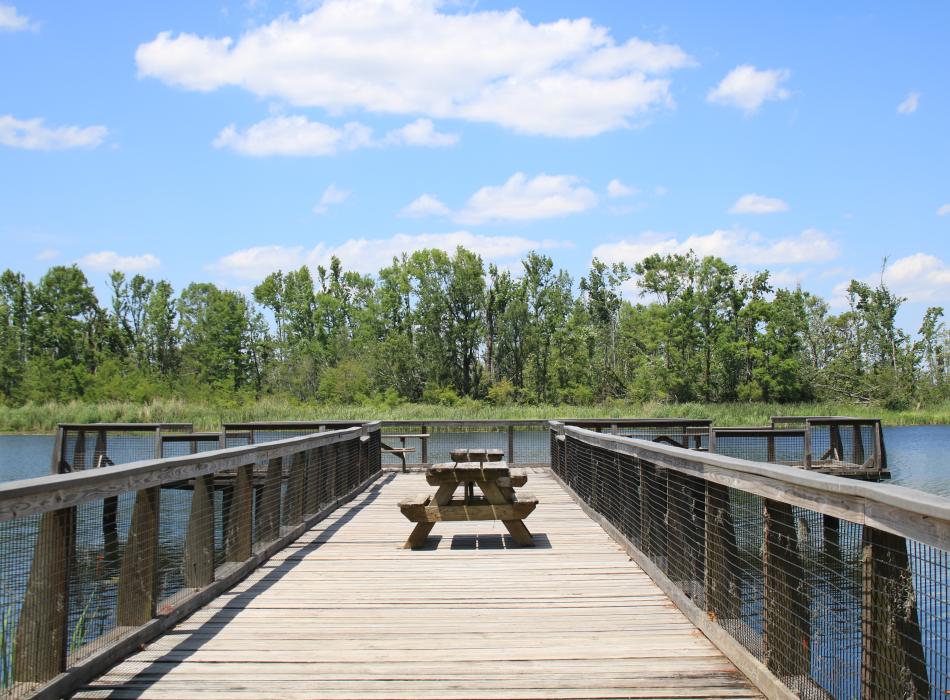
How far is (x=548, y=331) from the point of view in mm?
62438

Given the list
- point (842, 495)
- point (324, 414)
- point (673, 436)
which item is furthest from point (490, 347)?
point (842, 495)

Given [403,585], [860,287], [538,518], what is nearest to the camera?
[403,585]

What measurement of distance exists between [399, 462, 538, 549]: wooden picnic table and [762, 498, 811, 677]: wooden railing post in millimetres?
3295

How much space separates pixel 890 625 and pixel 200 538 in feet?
12.3

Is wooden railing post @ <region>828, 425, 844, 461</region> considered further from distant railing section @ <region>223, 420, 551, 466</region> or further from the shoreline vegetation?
the shoreline vegetation

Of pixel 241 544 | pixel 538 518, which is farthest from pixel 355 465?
pixel 241 544

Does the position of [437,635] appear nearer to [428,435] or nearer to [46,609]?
[46,609]

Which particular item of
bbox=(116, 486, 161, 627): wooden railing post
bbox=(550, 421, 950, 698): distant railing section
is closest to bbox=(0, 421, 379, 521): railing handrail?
bbox=(116, 486, 161, 627): wooden railing post

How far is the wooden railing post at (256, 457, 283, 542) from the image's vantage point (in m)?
6.30

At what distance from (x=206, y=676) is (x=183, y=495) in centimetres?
1319

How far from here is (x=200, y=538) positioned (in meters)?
4.90

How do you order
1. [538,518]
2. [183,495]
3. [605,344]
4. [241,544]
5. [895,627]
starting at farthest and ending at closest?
[605,344] → [183,495] → [538,518] → [241,544] → [895,627]

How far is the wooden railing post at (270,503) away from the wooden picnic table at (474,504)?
0.99m

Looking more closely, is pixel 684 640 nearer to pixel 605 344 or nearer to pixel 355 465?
pixel 355 465
